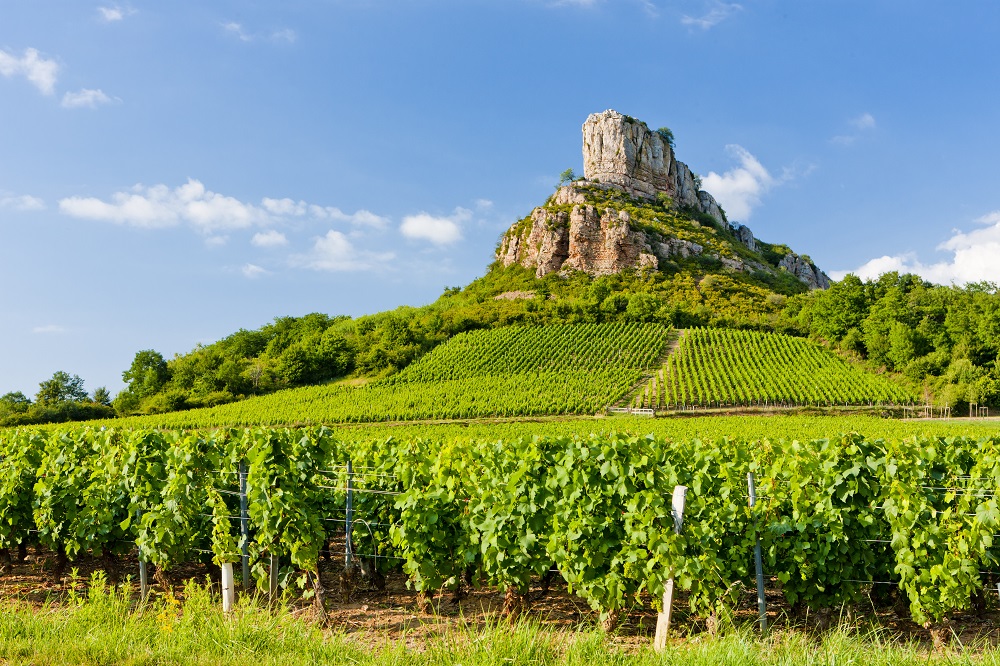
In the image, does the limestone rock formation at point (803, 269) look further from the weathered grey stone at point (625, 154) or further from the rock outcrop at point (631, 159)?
the weathered grey stone at point (625, 154)

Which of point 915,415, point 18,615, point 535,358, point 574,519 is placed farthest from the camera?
point 535,358

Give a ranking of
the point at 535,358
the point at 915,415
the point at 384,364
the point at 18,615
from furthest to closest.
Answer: the point at 384,364 → the point at 535,358 → the point at 915,415 → the point at 18,615

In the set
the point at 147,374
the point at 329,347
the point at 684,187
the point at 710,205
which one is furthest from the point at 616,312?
the point at 710,205

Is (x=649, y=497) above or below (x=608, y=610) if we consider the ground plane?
above

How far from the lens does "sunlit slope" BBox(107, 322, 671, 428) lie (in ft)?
141

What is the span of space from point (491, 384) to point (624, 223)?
51.8m

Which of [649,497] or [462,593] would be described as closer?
[649,497]

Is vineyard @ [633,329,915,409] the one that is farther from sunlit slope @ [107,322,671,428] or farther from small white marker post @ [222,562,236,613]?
small white marker post @ [222,562,236,613]

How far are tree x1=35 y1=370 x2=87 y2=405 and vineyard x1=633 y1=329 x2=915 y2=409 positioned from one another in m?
54.9

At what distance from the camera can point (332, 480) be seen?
7.42 meters

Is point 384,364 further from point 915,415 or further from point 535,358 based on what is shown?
point 915,415

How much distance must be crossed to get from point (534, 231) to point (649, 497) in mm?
95379

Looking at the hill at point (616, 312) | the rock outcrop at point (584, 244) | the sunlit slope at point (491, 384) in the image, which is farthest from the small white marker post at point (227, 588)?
the rock outcrop at point (584, 244)

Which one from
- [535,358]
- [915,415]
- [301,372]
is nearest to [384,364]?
[301,372]
